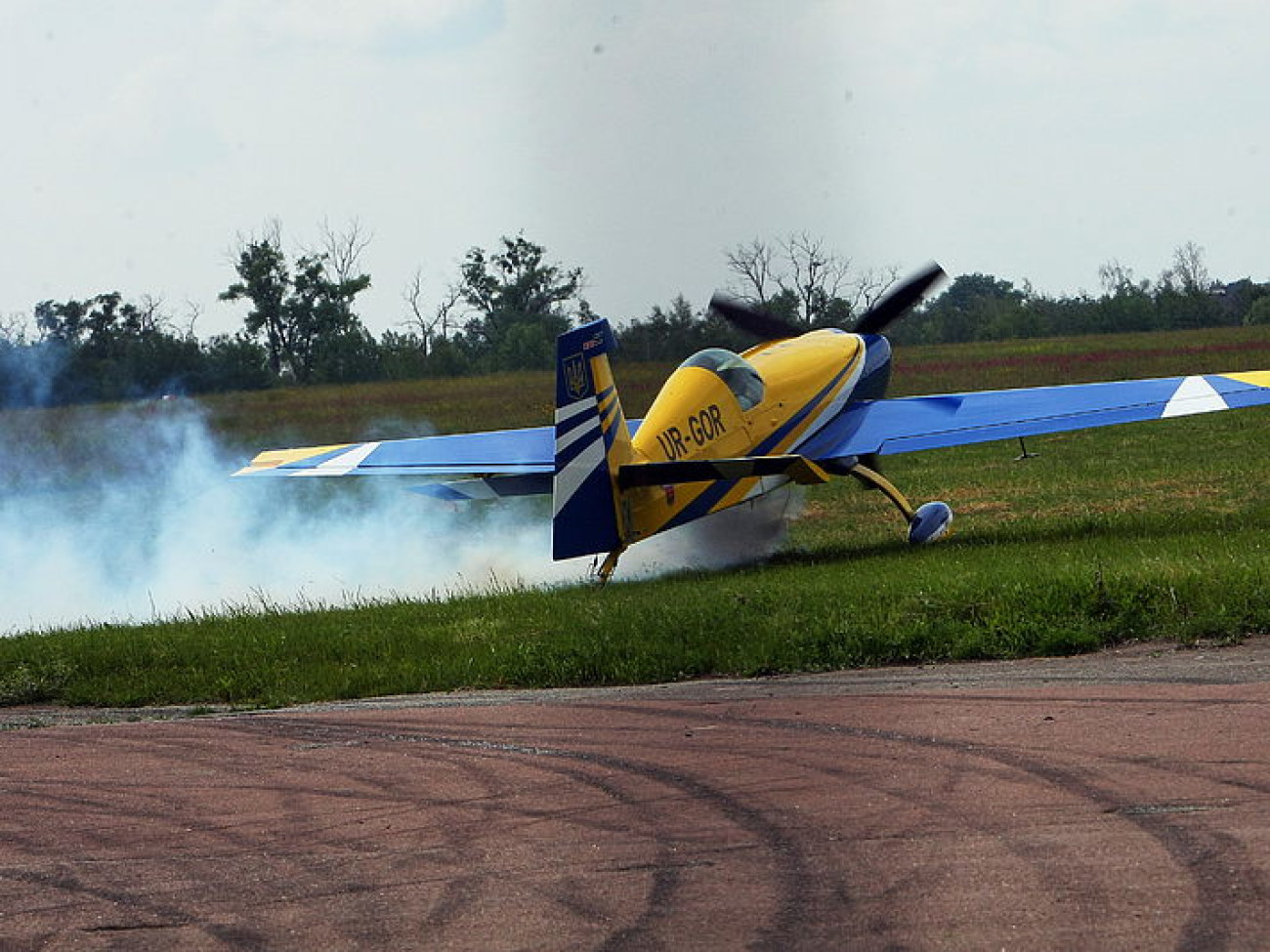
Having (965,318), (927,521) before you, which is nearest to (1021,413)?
(927,521)

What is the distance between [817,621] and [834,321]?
48.3ft

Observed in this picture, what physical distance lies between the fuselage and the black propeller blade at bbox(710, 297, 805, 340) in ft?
7.26

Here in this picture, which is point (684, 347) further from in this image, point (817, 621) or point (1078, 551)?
point (817, 621)

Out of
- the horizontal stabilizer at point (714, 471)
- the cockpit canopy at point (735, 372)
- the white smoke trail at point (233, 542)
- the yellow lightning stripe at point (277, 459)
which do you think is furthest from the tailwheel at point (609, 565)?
the yellow lightning stripe at point (277, 459)

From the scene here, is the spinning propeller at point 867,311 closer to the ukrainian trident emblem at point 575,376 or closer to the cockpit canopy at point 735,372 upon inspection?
the cockpit canopy at point 735,372

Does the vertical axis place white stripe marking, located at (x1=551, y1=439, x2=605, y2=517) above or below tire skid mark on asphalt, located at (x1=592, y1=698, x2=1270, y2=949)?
above

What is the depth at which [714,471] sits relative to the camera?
1541 centimetres

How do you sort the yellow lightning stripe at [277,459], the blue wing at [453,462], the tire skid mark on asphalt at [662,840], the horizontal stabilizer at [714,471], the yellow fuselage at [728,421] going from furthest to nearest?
the yellow lightning stripe at [277,459] < the blue wing at [453,462] < the yellow fuselage at [728,421] < the horizontal stabilizer at [714,471] < the tire skid mark on asphalt at [662,840]

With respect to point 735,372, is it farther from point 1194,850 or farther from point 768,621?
point 1194,850

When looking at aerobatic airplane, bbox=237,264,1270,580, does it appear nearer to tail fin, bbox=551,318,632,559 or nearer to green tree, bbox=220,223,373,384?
tail fin, bbox=551,318,632,559

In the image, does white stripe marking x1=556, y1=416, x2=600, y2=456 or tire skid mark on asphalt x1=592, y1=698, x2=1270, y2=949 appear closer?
tire skid mark on asphalt x1=592, y1=698, x2=1270, y2=949

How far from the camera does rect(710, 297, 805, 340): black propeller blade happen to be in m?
23.7

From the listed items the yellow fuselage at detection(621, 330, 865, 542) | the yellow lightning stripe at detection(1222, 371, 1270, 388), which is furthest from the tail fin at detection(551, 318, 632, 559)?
the yellow lightning stripe at detection(1222, 371, 1270, 388)

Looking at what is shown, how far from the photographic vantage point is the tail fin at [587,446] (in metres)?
15.4
